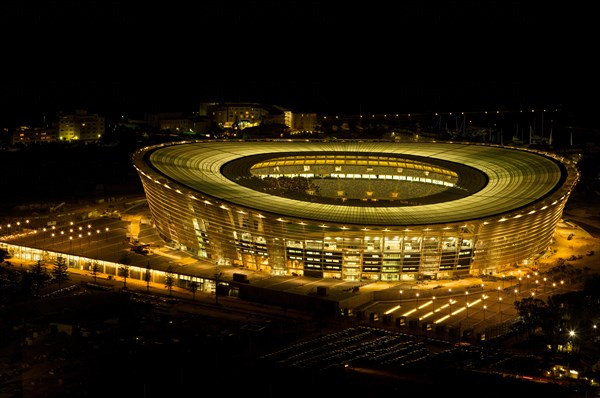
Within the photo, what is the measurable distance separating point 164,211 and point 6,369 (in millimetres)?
16088

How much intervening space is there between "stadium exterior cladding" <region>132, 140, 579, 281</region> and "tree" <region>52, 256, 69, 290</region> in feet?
18.3

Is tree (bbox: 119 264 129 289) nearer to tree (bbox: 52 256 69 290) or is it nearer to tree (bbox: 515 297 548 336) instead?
tree (bbox: 52 256 69 290)

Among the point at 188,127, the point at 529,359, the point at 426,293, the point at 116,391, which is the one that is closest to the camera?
the point at 116,391

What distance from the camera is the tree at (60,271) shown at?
3712 centimetres

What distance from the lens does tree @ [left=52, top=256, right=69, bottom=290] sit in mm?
37125

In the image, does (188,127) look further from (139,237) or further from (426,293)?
(426,293)

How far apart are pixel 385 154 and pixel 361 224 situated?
1716cm

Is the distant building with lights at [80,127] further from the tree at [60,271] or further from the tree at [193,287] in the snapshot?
the tree at [193,287]

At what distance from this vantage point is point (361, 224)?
36.6m

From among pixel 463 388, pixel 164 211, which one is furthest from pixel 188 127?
pixel 463 388

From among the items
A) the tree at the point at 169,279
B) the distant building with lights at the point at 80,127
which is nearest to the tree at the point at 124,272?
the tree at the point at 169,279

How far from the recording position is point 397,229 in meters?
36.5

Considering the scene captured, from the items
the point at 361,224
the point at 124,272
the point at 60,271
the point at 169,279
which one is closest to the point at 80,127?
the point at 124,272

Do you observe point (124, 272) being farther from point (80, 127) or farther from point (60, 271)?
point (80, 127)
